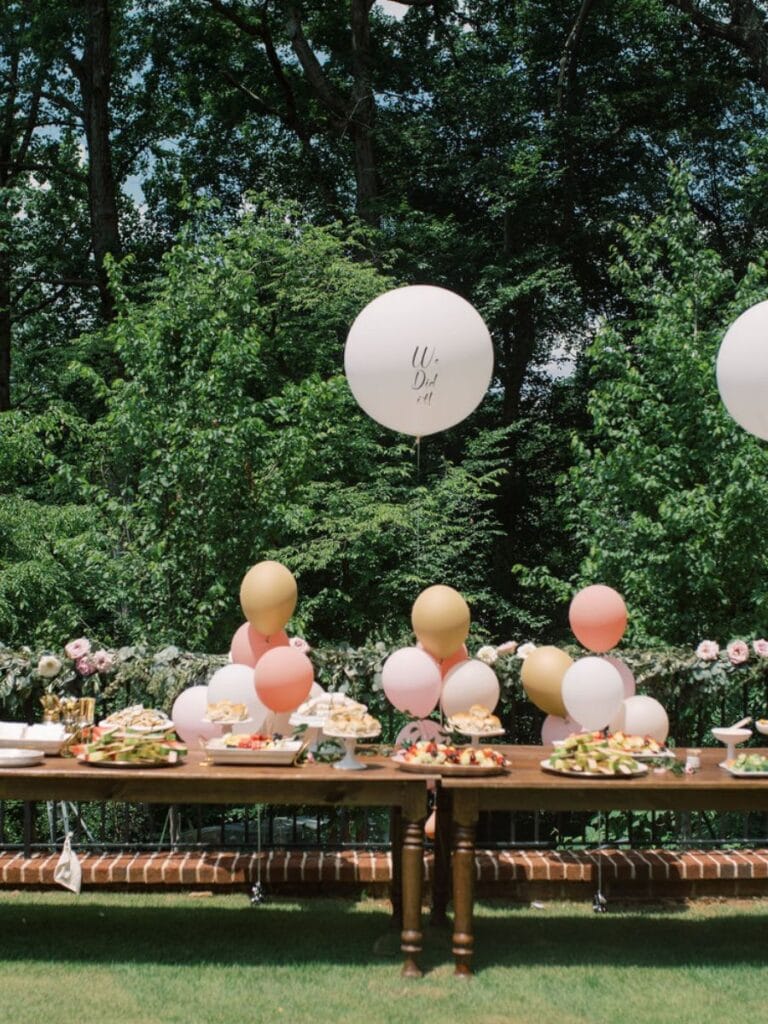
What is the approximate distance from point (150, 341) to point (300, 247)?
Answer: 347 centimetres

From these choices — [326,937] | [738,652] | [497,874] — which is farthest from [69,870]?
[738,652]

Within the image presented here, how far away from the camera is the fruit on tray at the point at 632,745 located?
5062mm

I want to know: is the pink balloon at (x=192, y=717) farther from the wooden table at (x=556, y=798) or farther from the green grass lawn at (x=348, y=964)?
the wooden table at (x=556, y=798)

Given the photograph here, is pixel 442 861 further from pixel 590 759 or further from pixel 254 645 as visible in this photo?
pixel 254 645

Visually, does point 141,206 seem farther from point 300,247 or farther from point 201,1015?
point 201,1015

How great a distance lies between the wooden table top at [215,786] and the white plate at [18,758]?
3.1 inches

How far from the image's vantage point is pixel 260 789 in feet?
15.5

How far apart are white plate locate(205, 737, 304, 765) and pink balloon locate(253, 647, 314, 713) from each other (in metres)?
0.37

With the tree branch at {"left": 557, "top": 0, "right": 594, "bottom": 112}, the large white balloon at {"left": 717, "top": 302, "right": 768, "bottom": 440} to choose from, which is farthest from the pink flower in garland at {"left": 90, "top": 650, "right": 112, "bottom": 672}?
the tree branch at {"left": 557, "top": 0, "right": 594, "bottom": 112}

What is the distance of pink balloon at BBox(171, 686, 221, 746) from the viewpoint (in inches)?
226

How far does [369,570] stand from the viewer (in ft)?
41.8

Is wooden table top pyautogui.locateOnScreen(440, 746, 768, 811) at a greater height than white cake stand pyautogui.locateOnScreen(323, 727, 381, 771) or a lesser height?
lesser

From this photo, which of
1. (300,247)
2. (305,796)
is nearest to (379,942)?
(305,796)

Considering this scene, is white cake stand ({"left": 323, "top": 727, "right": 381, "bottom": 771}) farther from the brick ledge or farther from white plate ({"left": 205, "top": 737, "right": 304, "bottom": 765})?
the brick ledge
